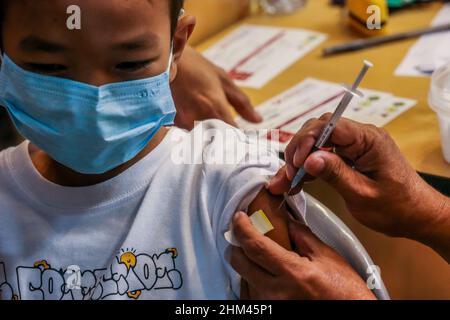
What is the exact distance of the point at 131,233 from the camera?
1108 mm

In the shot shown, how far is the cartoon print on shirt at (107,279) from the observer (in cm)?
110

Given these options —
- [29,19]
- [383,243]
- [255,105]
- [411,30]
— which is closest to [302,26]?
[411,30]

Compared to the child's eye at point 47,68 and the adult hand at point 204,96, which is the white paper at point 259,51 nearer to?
the adult hand at point 204,96

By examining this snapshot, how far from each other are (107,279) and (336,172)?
0.45 m

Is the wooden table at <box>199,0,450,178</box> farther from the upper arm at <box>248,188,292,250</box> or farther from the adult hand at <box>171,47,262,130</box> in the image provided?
the upper arm at <box>248,188,292,250</box>

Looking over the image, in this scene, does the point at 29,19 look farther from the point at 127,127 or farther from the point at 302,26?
the point at 302,26

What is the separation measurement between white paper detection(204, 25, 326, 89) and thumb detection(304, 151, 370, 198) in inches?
32.3

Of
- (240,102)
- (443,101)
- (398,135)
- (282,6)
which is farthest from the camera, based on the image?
(282,6)

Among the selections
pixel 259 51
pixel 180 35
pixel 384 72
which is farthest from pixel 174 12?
pixel 259 51

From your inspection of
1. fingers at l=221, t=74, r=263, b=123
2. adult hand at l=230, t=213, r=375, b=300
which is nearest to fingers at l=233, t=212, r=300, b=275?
adult hand at l=230, t=213, r=375, b=300

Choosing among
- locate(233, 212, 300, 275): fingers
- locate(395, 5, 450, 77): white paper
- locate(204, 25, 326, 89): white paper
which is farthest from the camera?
locate(204, 25, 326, 89): white paper

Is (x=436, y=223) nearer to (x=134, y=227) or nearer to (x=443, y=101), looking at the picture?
(x=443, y=101)

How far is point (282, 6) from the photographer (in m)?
2.32

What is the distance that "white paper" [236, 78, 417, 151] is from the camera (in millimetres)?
1555
